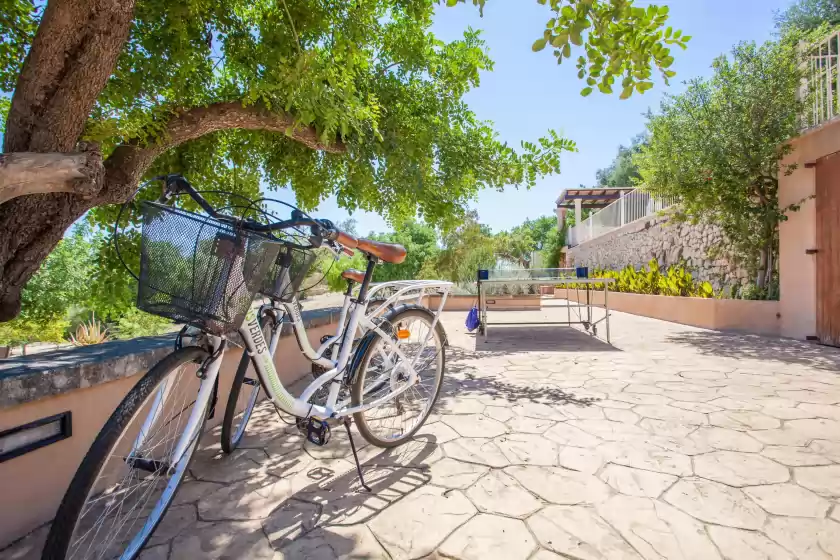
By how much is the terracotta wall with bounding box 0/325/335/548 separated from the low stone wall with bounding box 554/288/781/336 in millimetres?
6970

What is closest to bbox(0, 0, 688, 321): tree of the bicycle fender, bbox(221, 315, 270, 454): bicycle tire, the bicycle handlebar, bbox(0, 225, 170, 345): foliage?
the bicycle handlebar

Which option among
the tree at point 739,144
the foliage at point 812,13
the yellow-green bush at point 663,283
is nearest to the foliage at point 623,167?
the foliage at point 812,13

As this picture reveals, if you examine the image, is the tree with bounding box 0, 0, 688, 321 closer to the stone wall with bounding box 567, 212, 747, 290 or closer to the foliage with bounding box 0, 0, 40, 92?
the foliage with bounding box 0, 0, 40, 92

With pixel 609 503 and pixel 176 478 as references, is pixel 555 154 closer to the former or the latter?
pixel 609 503

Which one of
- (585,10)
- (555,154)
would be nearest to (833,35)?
(555,154)

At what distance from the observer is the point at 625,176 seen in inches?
1417

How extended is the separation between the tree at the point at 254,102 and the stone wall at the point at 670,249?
237 inches

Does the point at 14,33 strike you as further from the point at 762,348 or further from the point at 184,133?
the point at 762,348

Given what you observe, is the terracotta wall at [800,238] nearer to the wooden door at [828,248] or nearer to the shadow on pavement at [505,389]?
the wooden door at [828,248]

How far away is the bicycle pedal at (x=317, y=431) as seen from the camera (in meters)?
2.12

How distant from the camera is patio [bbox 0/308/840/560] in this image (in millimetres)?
1694

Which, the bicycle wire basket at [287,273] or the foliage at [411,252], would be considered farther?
the foliage at [411,252]

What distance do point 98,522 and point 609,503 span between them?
83.3 inches

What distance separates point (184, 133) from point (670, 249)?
11.9 metres
